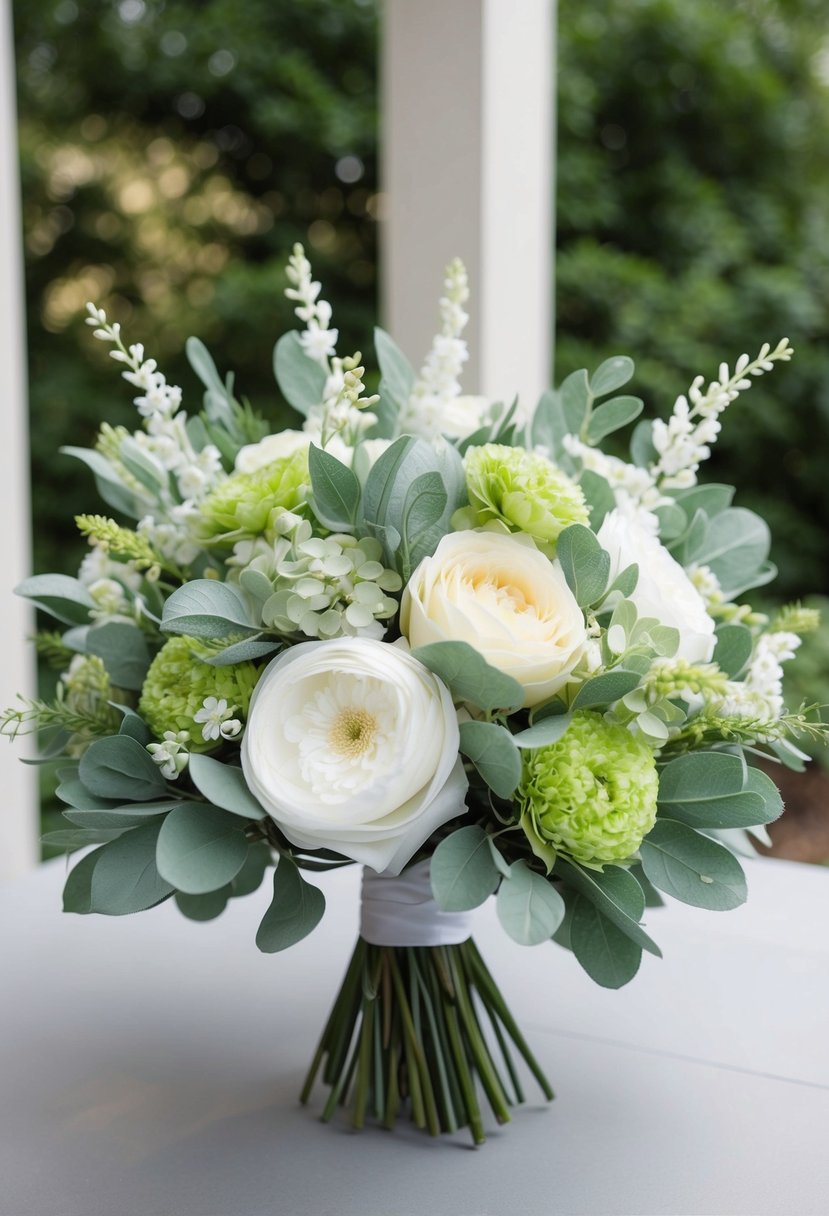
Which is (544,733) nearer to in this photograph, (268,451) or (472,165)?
(268,451)

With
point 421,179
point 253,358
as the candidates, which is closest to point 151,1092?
point 421,179

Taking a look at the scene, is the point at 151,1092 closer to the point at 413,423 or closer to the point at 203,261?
the point at 413,423

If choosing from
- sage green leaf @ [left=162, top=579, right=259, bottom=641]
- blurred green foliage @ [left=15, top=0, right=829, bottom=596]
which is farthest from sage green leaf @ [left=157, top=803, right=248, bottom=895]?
blurred green foliage @ [left=15, top=0, right=829, bottom=596]

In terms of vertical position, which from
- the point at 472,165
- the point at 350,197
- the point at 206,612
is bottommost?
the point at 206,612

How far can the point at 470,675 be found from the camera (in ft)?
2.13

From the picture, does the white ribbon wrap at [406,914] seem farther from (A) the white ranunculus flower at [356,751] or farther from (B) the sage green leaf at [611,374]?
(B) the sage green leaf at [611,374]

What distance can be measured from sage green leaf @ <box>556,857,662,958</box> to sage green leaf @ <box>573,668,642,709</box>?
93mm

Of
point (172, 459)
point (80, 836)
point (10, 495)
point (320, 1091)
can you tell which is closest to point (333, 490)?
point (172, 459)

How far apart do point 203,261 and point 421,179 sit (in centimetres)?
293

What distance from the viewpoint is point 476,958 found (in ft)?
2.73

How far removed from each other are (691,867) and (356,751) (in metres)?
0.21

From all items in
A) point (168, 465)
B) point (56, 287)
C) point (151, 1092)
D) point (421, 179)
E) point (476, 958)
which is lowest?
point (151, 1092)

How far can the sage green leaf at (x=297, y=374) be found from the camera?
881 mm

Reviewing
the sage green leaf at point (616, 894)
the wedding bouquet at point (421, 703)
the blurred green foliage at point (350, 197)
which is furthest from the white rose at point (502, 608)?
the blurred green foliage at point (350, 197)
